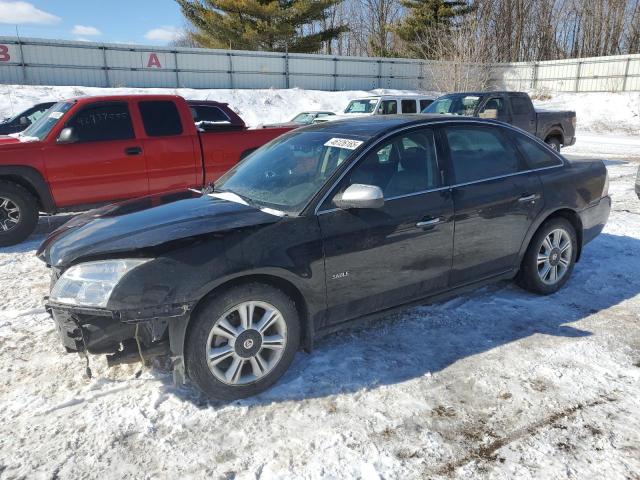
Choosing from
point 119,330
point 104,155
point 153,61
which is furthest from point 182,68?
point 119,330

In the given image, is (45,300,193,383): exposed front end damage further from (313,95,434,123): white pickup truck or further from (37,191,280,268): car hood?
(313,95,434,123): white pickup truck

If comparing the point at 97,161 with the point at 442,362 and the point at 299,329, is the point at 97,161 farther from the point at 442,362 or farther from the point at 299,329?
the point at 442,362

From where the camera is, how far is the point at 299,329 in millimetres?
3195

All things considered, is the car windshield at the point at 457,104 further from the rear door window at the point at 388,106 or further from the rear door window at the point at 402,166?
the rear door window at the point at 402,166

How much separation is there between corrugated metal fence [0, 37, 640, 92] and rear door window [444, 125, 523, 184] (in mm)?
25149

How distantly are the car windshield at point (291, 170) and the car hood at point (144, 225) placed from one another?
0.20 m

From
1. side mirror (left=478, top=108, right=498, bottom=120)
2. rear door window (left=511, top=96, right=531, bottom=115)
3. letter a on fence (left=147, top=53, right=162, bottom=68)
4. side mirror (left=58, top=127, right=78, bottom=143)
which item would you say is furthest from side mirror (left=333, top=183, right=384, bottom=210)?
letter a on fence (left=147, top=53, right=162, bottom=68)

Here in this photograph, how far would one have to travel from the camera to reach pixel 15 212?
6371 mm

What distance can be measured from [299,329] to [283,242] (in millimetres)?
596

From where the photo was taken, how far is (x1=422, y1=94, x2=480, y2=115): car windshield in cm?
1179

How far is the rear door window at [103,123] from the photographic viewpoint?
6.62m

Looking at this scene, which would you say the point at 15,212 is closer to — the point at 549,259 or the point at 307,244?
the point at 307,244

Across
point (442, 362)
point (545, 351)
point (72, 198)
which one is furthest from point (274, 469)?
point (72, 198)

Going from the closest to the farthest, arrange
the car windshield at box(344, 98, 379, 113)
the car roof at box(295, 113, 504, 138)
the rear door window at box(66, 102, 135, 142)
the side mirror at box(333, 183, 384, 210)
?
the side mirror at box(333, 183, 384, 210) < the car roof at box(295, 113, 504, 138) < the rear door window at box(66, 102, 135, 142) < the car windshield at box(344, 98, 379, 113)
